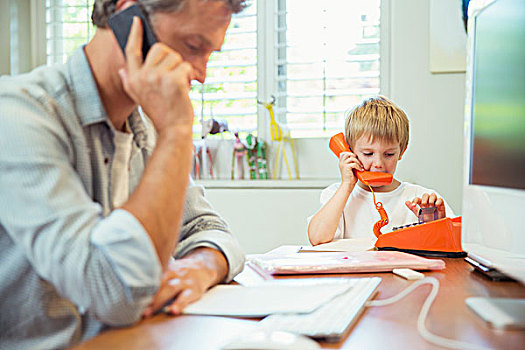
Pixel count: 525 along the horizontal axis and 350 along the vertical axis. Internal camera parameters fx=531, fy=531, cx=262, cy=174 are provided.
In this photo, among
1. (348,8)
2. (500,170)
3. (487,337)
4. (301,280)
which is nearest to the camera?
(487,337)

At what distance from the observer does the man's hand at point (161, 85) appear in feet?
2.55

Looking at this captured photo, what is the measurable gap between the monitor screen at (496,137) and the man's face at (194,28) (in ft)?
1.39

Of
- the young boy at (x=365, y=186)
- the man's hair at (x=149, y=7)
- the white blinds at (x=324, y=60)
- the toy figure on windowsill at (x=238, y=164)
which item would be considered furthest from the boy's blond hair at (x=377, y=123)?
the man's hair at (x=149, y=7)

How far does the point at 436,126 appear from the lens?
8.26 feet

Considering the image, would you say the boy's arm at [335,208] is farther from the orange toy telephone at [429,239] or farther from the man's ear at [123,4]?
the man's ear at [123,4]

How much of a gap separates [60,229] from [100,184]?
19cm

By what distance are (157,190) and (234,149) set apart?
2.02m

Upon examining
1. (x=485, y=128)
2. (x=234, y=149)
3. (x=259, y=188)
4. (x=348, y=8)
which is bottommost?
(x=259, y=188)

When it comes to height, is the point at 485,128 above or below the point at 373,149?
above

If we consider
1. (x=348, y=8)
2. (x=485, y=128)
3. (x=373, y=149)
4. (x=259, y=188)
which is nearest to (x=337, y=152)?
(x=373, y=149)

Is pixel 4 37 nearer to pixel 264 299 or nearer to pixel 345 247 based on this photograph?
pixel 345 247

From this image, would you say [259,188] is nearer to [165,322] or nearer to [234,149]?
[234,149]

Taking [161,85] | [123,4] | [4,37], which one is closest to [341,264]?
[161,85]

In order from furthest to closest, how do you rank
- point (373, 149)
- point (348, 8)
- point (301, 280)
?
point (348, 8) < point (373, 149) < point (301, 280)
